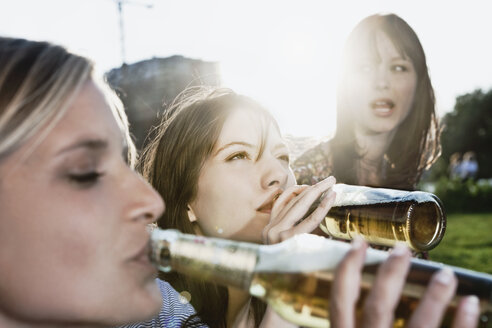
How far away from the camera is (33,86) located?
0.97 meters

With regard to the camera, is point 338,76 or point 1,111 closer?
point 1,111

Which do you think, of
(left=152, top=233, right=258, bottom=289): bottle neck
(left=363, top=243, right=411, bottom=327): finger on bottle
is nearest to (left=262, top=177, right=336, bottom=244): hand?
(left=152, top=233, right=258, bottom=289): bottle neck

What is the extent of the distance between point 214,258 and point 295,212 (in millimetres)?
719

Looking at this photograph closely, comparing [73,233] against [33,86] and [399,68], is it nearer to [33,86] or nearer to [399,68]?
[33,86]

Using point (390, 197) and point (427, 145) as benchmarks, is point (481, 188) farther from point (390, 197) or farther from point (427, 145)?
point (390, 197)

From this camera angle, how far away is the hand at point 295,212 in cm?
153

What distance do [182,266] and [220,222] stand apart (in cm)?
86

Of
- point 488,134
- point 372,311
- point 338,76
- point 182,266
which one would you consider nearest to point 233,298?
point 182,266

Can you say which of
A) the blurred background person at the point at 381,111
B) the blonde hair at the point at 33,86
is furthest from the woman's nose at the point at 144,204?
the blurred background person at the point at 381,111

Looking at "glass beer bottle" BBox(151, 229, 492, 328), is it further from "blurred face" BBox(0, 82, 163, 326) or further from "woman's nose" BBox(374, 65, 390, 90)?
"woman's nose" BBox(374, 65, 390, 90)

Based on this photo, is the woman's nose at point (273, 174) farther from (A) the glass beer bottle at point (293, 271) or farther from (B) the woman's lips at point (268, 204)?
(A) the glass beer bottle at point (293, 271)

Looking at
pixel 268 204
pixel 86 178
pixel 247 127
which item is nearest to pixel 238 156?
pixel 247 127

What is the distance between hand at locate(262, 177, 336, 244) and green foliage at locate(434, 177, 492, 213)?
12113mm

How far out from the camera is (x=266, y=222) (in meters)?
1.78
